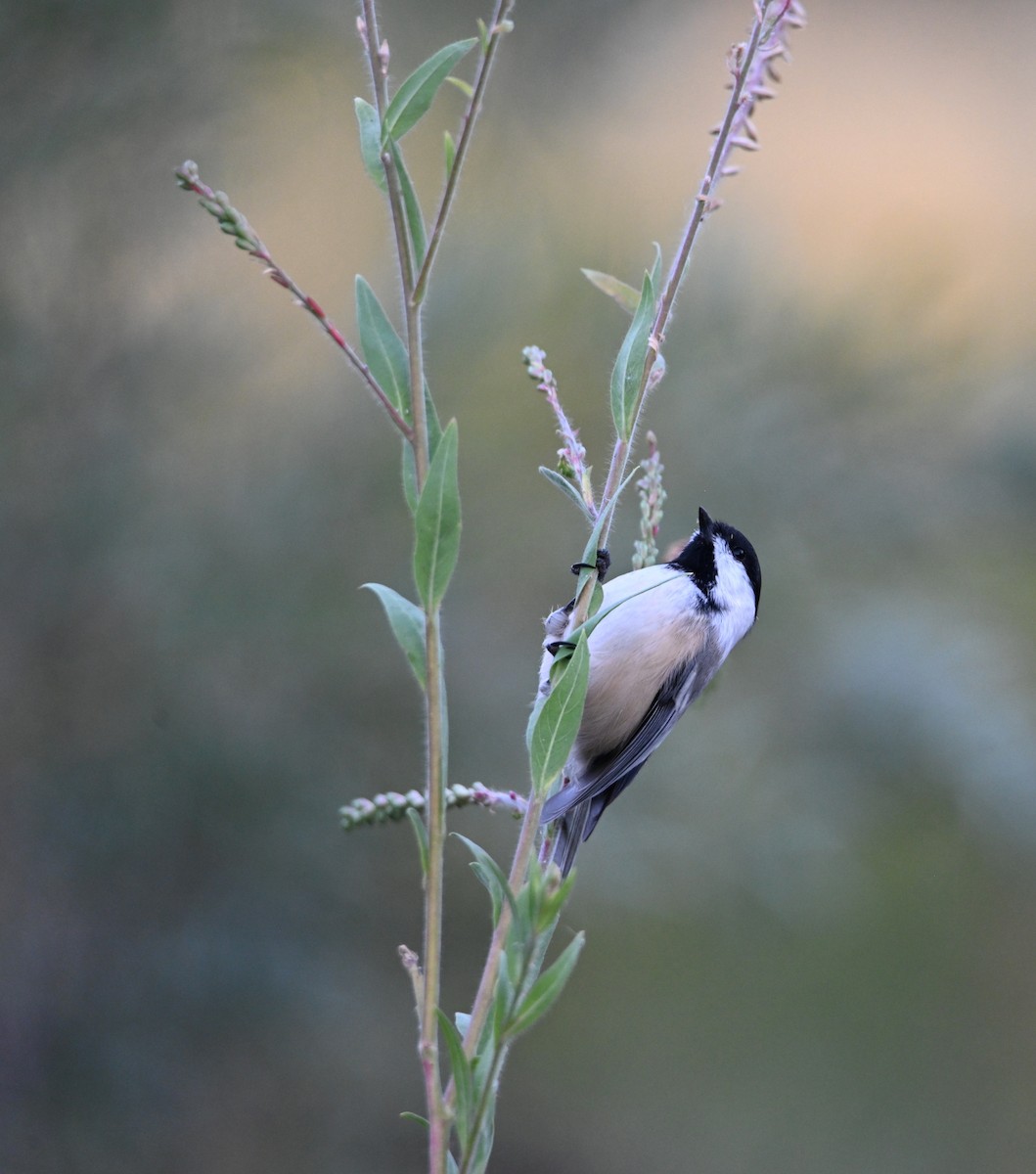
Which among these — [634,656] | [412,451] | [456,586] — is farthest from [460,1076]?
[456,586]

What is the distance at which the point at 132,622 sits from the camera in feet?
7.17

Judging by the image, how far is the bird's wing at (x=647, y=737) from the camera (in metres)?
1.30

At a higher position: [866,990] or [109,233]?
[109,233]

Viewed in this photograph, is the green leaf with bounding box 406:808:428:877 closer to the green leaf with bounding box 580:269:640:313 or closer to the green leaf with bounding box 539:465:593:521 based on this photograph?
the green leaf with bounding box 539:465:593:521

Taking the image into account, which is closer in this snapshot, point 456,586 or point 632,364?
point 632,364

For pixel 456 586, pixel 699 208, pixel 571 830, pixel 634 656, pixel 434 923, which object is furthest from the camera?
pixel 456 586

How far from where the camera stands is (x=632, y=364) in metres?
0.54

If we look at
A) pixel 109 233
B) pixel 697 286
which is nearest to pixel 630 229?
pixel 697 286

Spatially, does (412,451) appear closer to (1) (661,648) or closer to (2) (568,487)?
(2) (568,487)

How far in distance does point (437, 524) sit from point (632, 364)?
0.15 m

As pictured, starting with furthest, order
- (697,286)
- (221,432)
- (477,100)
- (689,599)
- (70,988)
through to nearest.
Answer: (697,286) → (221,432) → (70,988) → (689,599) → (477,100)

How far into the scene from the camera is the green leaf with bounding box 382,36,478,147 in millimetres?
456

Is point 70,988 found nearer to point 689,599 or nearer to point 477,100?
point 689,599

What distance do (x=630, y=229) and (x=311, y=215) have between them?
2.32 ft
